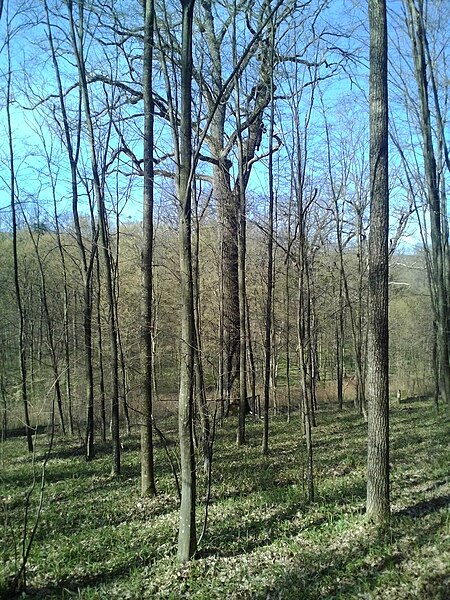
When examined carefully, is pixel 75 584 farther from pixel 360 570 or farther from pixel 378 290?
pixel 378 290

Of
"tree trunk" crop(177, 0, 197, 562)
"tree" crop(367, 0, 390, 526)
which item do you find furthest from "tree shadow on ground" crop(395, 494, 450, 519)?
"tree trunk" crop(177, 0, 197, 562)

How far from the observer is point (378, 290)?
591cm

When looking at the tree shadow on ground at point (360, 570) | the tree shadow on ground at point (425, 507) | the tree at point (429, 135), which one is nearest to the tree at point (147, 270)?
the tree shadow on ground at point (360, 570)

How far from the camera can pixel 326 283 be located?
2309 centimetres

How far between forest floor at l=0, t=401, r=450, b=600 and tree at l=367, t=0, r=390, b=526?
0.62 metres

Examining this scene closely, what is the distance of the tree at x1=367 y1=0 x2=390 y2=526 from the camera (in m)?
5.87

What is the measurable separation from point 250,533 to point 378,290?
11.9ft

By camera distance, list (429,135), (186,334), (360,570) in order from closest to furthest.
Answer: (360,570) < (186,334) < (429,135)

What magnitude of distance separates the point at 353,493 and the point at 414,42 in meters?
13.6

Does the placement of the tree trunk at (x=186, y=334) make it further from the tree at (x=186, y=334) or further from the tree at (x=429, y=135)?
the tree at (x=429, y=135)

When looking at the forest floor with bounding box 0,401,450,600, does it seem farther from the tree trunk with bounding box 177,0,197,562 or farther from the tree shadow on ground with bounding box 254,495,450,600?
the tree trunk with bounding box 177,0,197,562

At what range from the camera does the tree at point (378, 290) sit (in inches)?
231

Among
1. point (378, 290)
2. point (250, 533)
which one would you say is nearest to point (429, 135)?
point (378, 290)

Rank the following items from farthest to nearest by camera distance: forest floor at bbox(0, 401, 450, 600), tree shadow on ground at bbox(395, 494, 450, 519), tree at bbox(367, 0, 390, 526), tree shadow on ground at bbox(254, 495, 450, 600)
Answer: tree shadow on ground at bbox(395, 494, 450, 519)
tree at bbox(367, 0, 390, 526)
forest floor at bbox(0, 401, 450, 600)
tree shadow on ground at bbox(254, 495, 450, 600)
